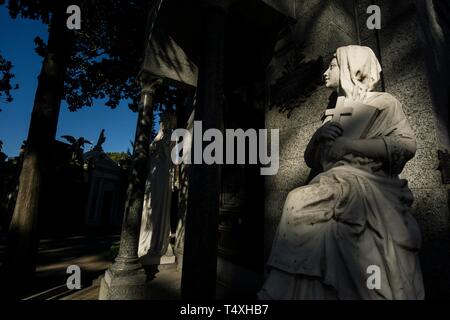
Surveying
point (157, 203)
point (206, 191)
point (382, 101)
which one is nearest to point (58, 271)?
point (157, 203)

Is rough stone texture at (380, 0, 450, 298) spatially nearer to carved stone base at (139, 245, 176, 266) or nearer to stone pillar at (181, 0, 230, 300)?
stone pillar at (181, 0, 230, 300)

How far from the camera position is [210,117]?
108 inches

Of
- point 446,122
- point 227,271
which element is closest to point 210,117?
point 446,122

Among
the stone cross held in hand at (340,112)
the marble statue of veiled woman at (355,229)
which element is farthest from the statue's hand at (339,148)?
the stone cross held in hand at (340,112)

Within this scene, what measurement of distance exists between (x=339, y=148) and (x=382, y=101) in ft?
1.80

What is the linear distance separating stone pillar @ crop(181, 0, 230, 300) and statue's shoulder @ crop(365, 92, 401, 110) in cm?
159

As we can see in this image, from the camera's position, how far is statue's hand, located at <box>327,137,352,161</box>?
165 cm

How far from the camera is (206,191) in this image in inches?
101

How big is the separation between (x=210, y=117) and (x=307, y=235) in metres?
Result: 1.83

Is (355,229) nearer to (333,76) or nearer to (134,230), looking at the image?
(333,76)

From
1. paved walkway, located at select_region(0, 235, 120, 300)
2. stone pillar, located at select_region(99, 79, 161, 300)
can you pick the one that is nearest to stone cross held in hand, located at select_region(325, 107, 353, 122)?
stone pillar, located at select_region(99, 79, 161, 300)

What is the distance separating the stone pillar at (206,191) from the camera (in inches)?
93.4

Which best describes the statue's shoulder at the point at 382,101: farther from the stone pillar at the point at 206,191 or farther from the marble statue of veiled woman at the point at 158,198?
the marble statue of veiled woman at the point at 158,198
